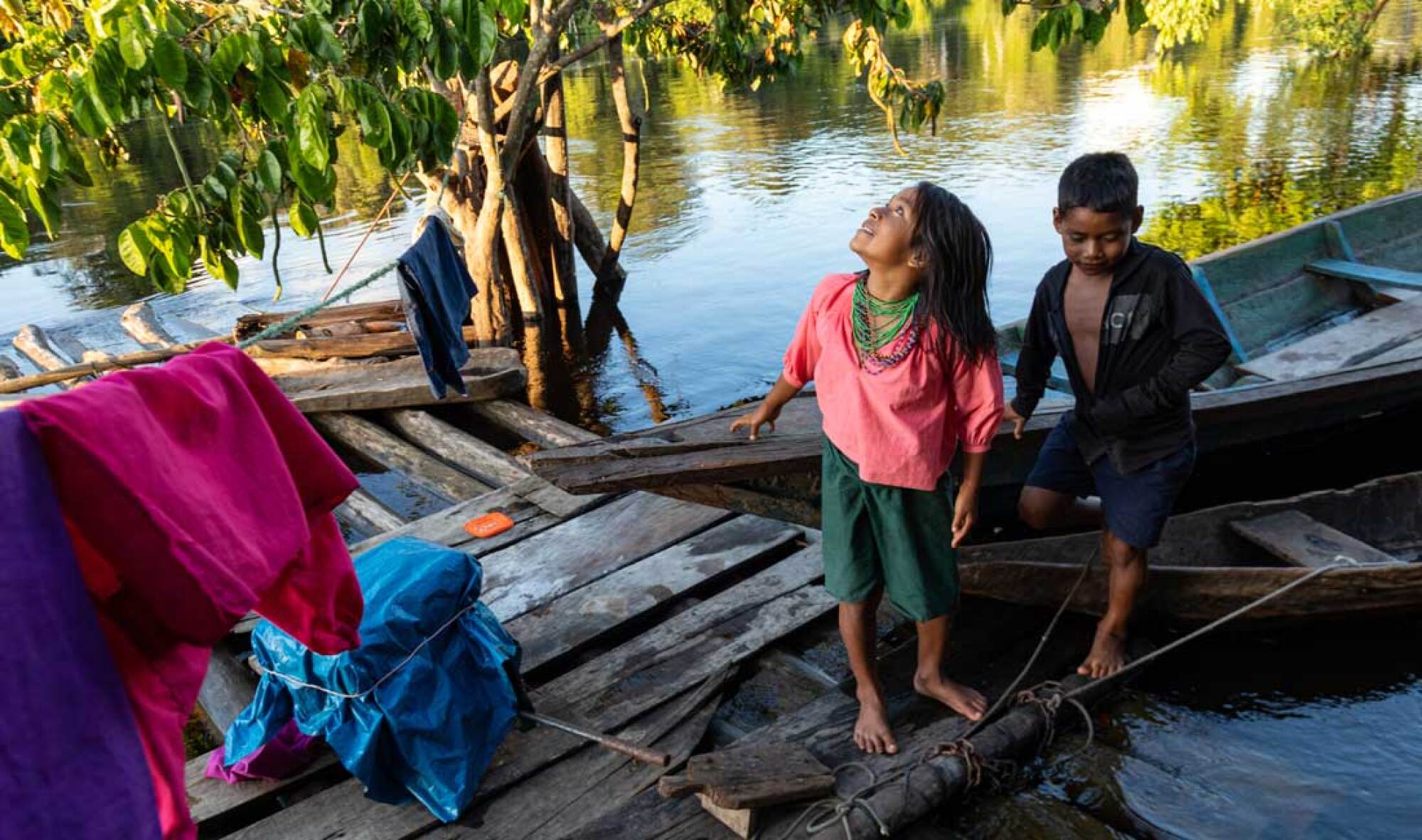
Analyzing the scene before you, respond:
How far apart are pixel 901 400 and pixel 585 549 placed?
2186mm

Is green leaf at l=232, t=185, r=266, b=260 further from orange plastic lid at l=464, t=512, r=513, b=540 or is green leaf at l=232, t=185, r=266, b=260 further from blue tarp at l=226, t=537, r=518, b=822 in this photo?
blue tarp at l=226, t=537, r=518, b=822

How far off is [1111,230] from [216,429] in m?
2.41

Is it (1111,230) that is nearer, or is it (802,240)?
(1111,230)

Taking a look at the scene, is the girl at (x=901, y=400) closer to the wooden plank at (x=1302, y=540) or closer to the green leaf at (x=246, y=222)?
the wooden plank at (x=1302, y=540)

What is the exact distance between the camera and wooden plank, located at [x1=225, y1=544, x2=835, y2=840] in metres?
3.02

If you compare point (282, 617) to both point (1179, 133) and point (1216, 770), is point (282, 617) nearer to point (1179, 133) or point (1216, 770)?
point (1216, 770)

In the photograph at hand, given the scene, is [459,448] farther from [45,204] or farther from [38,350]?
[38,350]

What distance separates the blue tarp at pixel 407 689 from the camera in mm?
2914

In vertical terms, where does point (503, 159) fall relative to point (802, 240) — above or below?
above

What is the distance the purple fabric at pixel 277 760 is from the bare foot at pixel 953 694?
6.69 ft

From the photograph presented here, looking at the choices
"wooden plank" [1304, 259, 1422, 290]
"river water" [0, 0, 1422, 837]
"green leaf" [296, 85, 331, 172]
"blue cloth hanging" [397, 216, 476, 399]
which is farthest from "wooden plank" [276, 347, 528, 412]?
"wooden plank" [1304, 259, 1422, 290]

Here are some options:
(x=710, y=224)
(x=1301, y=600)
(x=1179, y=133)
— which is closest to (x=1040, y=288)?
(x=1301, y=600)

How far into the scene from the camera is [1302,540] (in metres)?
4.01

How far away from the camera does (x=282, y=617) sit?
2.19m
